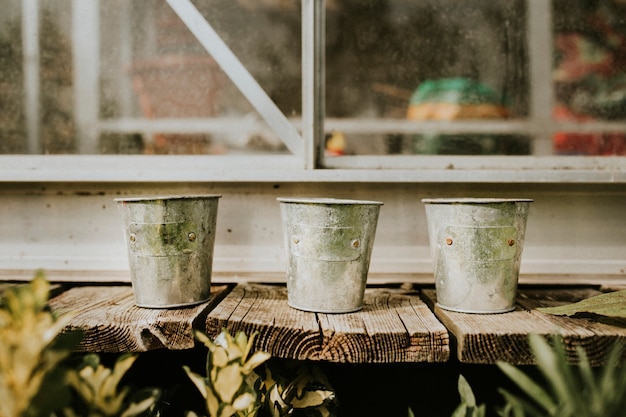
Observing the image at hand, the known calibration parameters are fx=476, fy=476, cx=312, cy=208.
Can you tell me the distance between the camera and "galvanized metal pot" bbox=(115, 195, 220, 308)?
1.37 m

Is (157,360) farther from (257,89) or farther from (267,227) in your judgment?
(257,89)

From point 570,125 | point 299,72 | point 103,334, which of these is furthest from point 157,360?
point 570,125

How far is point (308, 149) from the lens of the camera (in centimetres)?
170

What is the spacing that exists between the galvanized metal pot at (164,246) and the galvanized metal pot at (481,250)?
710mm

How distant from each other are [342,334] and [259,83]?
3.56 ft

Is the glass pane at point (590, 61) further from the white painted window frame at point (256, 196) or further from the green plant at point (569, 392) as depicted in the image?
the green plant at point (569, 392)

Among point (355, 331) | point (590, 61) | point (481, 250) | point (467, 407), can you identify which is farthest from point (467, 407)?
point (590, 61)

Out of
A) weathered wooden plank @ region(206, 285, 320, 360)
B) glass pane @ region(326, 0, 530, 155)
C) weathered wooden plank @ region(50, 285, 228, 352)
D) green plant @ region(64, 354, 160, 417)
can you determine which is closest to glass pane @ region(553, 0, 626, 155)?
glass pane @ region(326, 0, 530, 155)

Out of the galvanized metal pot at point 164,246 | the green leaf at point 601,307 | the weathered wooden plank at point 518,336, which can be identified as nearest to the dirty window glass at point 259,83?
the galvanized metal pot at point 164,246

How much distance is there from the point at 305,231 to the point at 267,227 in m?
0.46

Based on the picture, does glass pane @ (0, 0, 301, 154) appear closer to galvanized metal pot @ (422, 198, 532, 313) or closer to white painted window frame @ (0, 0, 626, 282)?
white painted window frame @ (0, 0, 626, 282)

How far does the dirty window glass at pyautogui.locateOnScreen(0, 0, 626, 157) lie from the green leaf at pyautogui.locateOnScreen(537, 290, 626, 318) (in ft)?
2.20

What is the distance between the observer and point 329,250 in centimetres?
133

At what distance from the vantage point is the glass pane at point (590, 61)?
6.15 feet
